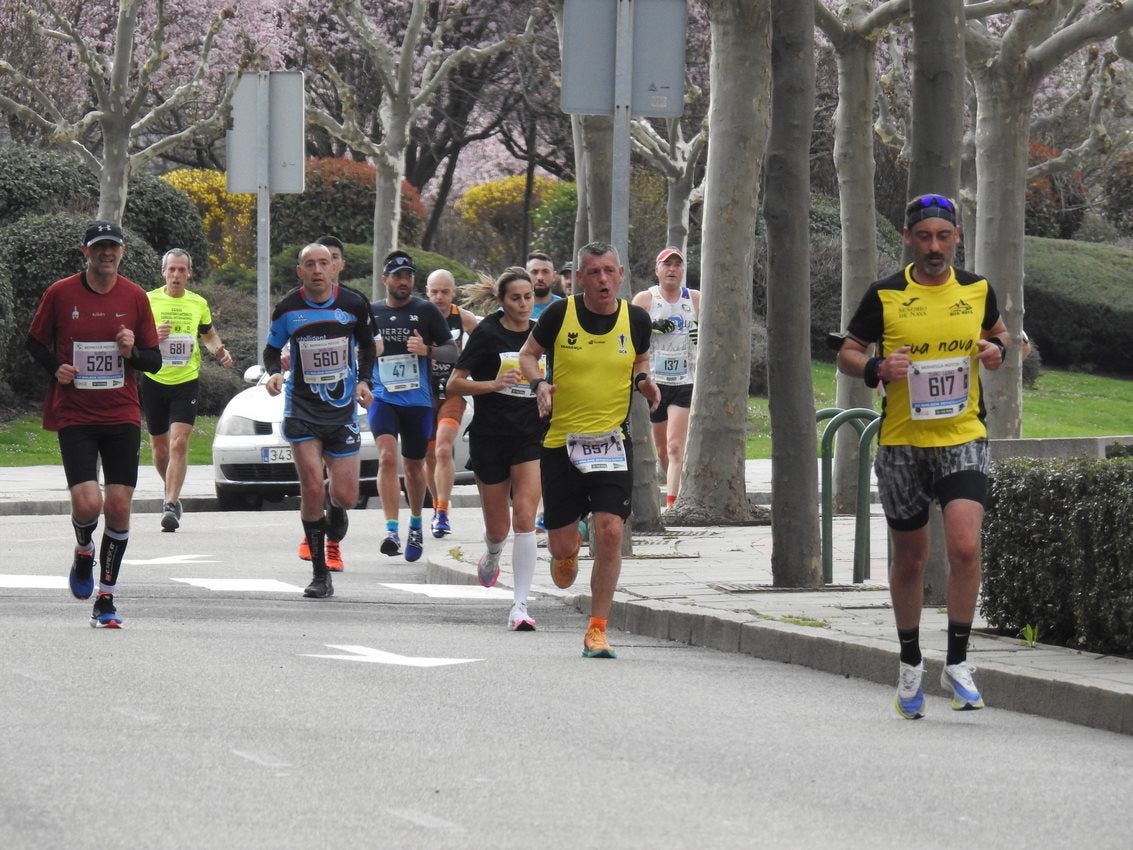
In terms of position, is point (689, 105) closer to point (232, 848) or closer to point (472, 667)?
point (472, 667)

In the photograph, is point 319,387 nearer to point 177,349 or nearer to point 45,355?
point 45,355

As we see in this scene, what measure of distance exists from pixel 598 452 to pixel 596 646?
85 cm

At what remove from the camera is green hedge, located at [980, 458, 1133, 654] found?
8.77 m

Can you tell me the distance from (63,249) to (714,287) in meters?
12.2

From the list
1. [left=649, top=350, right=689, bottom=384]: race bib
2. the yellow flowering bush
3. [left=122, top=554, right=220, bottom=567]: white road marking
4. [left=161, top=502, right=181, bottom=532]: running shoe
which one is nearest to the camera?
[left=122, top=554, right=220, bottom=567]: white road marking

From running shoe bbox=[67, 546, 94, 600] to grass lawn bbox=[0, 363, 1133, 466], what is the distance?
1183cm

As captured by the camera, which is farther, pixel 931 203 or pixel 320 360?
pixel 320 360

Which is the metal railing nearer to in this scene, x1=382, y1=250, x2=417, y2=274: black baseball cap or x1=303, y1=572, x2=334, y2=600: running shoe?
x1=303, y1=572, x2=334, y2=600: running shoe

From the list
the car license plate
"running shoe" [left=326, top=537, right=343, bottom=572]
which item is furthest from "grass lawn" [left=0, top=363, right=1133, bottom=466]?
"running shoe" [left=326, top=537, right=343, bottom=572]

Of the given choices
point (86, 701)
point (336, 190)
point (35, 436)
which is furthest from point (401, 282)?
point (336, 190)

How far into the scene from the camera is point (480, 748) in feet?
23.8

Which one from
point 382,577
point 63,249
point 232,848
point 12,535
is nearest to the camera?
point 232,848

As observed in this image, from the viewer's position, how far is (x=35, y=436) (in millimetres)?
24641

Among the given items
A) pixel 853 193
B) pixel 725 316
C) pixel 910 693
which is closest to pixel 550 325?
pixel 910 693
